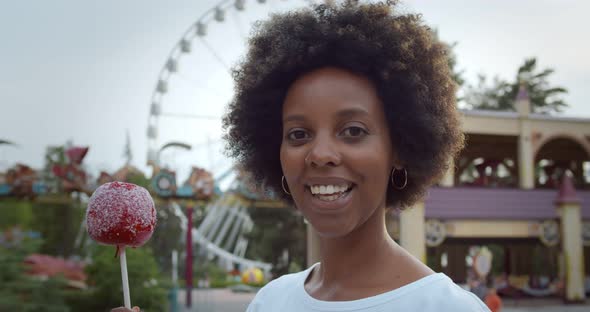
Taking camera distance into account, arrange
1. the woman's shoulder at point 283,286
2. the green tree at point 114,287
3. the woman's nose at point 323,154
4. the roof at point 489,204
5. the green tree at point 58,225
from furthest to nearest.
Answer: the green tree at point 58,225, the roof at point 489,204, the green tree at point 114,287, the woman's shoulder at point 283,286, the woman's nose at point 323,154

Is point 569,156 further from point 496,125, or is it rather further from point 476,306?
point 476,306


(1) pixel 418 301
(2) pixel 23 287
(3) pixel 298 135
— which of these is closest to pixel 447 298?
(1) pixel 418 301

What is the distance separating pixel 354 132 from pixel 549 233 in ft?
52.6

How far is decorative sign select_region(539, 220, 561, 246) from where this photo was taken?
16.2 metres

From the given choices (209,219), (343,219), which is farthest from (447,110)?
(209,219)

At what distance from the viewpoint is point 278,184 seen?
2.25m

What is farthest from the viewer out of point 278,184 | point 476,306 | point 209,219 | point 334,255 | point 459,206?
point 209,219

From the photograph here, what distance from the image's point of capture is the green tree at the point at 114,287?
10.8 meters

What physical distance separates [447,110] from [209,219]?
3124cm

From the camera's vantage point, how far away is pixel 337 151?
1.69 metres

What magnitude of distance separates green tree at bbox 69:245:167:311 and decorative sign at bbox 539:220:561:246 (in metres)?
10.0

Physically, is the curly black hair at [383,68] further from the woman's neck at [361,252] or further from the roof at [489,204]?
the roof at [489,204]

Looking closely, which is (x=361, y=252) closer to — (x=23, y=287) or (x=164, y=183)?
(x=23, y=287)

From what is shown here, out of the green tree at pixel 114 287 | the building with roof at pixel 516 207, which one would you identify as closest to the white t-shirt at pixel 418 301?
the green tree at pixel 114 287
